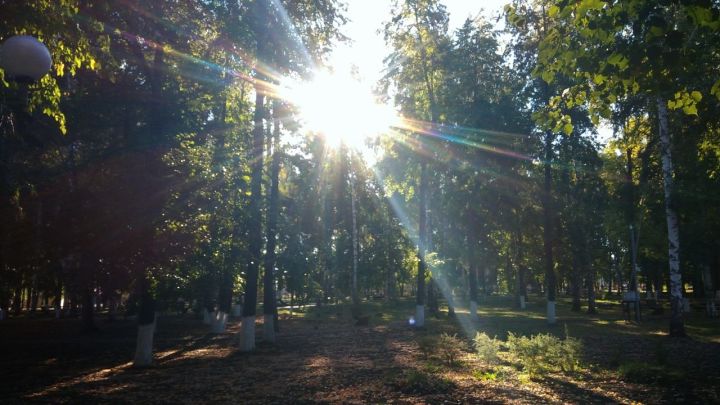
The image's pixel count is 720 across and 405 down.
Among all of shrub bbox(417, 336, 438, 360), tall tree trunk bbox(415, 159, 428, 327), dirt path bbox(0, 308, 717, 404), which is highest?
tall tree trunk bbox(415, 159, 428, 327)

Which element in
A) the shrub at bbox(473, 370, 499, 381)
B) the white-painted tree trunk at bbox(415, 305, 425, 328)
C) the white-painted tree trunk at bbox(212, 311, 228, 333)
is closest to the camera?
the shrub at bbox(473, 370, 499, 381)

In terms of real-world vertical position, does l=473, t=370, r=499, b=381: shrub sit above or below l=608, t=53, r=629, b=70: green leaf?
below

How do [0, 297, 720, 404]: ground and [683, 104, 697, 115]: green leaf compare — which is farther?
[0, 297, 720, 404]: ground

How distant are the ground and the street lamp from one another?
5794mm

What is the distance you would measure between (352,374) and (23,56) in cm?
820

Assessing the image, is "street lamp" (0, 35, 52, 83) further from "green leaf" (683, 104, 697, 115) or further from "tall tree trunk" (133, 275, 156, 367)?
"tall tree trunk" (133, 275, 156, 367)

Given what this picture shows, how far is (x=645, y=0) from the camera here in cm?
478

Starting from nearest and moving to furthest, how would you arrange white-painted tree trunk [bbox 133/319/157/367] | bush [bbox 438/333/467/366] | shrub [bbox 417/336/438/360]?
bush [bbox 438/333/467/366] < shrub [bbox 417/336/438/360] < white-painted tree trunk [bbox 133/319/157/367]

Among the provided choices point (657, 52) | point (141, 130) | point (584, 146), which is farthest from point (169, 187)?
point (584, 146)

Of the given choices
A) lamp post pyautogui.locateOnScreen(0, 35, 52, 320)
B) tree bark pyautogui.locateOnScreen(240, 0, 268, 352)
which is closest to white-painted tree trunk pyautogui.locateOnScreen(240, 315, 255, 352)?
tree bark pyautogui.locateOnScreen(240, 0, 268, 352)

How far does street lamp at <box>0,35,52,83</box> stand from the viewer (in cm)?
476

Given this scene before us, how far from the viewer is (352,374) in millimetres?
10336

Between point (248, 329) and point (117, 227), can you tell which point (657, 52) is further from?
point (248, 329)

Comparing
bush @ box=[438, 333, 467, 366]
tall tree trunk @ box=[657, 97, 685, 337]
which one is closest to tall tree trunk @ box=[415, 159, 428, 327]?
tall tree trunk @ box=[657, 97, 685, 337]
